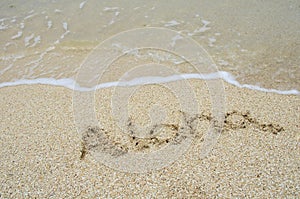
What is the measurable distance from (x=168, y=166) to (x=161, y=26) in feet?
10.3

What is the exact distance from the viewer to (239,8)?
16.3 feet

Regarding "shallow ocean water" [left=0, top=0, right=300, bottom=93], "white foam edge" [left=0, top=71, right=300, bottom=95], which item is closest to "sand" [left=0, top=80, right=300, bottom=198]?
"white foam edge" [left=0, top=71, right=300, bottom=95]

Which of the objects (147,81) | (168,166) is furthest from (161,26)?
(168,166)

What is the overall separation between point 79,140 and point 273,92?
204 centimetres

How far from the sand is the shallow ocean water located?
2.14ft

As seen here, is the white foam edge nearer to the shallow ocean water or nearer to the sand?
the shallow ocean water

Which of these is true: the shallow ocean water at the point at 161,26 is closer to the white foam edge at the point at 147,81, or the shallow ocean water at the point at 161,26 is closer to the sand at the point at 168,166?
the white foam edge at the point at 147,81

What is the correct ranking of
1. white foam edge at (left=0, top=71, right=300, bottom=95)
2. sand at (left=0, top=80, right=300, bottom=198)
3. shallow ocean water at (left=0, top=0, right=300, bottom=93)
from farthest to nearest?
1. shallow ocean water at (left=0, top=0, right=300, bottom=93)
2. white foam edge at (left=0, top=71, right=300, bottom=95)
3. sand at (left=0, top=80, right=300, bottom=198)

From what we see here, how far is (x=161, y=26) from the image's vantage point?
4695 millimetres

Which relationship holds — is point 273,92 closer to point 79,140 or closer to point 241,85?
point 241,85

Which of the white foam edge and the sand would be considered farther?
the white foam edge

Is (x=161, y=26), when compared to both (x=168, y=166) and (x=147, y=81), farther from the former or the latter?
(x=168, y=166)

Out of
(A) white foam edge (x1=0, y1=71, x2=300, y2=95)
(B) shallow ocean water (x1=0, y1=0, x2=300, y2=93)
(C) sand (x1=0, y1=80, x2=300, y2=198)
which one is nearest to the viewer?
(C) sand (x1=0, y1=80, x2=300, y2=198)

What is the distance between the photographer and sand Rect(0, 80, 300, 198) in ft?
6.35
